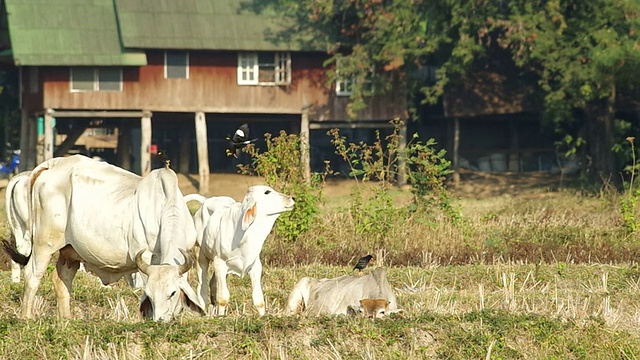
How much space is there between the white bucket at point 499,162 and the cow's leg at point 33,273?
30.7m

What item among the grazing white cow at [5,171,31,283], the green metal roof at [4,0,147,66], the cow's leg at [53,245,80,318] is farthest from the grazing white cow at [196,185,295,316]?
the green metal roof at [4,0,147,66]

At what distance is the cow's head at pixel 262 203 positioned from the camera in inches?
476

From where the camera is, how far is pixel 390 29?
122 feet

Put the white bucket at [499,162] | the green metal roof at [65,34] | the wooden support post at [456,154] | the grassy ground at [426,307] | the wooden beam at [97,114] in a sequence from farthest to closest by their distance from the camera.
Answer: the white bucket at [499,162]
the wooden support post at [456,154]
the wooden beam at [97,114]
the green metal roof at [65,34]
the grassy ground at [426,307]

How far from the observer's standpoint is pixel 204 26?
38594 mm

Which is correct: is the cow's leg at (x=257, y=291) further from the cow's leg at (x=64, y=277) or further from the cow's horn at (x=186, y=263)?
the cow's leg at (x=64, y=277)

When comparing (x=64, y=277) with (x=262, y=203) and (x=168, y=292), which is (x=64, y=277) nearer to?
(x=262, y=203)

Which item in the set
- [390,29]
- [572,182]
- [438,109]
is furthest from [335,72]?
[572,182]

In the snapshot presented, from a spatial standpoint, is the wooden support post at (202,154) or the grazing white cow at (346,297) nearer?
the grazing white cow at (346,297)

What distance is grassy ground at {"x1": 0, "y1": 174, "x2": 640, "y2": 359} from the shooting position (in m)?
10.6

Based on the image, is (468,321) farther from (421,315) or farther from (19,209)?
(19,209)

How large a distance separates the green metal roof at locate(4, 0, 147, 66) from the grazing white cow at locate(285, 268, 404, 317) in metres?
26.1

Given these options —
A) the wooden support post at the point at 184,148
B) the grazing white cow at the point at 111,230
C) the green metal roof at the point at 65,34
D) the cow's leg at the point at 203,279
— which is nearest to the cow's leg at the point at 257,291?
the grazing white cow at the point at 111,230

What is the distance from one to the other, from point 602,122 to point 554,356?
85.6 feet
